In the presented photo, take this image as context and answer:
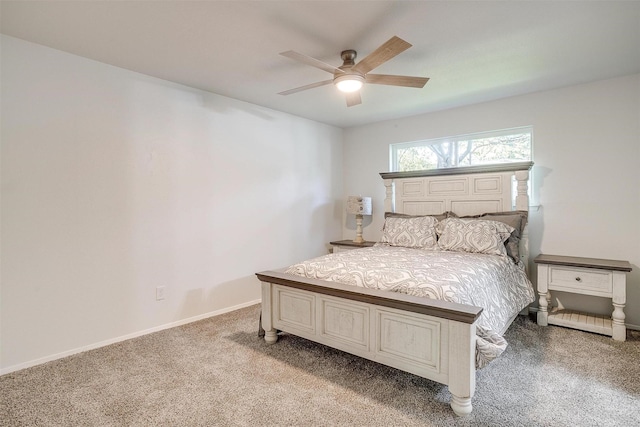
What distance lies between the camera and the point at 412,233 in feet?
12.1

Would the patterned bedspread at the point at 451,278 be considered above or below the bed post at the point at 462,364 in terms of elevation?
above

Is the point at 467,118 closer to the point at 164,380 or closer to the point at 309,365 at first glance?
the point at 309,365

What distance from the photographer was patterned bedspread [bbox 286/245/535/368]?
1975mm

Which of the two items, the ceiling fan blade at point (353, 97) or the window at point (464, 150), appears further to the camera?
the window at point (464, 150)

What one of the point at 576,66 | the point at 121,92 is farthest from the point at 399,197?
the point at 121,92

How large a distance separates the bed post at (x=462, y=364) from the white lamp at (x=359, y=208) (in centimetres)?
276

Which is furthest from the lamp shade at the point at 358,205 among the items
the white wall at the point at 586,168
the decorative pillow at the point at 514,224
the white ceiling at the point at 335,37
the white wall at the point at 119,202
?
the white ceiling at the point at 335,37

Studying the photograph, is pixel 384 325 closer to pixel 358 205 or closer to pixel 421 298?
pixel 421 298

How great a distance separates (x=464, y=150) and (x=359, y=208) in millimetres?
1500

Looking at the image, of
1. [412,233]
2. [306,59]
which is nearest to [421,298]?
[306,59]

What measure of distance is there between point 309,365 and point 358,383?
40cm

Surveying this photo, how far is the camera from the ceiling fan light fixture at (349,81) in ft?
7.67

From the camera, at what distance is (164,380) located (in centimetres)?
216

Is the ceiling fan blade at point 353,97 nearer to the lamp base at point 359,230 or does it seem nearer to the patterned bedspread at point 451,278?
the patterned bedspread at point 451,278
